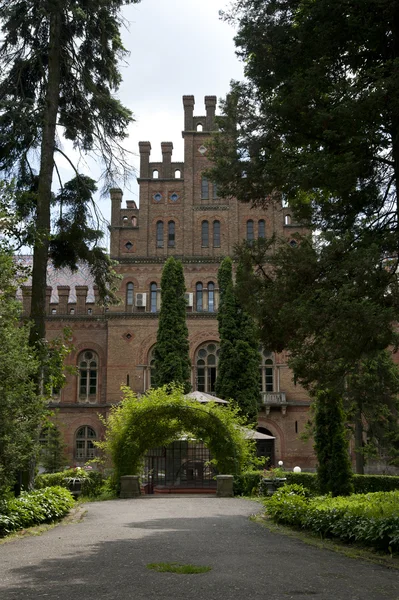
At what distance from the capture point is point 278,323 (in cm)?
1085

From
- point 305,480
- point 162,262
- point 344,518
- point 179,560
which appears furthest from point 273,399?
point 179,560

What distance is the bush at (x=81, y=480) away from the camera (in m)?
20.0

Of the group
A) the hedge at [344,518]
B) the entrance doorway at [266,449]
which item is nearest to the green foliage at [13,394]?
the hedge at [344,518]

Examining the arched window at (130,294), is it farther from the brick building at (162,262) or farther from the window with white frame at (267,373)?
the window with white frame at (267,373)

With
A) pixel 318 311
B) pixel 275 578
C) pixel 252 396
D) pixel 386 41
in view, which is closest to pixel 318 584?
pixel 275 578

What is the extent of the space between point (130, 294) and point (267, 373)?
8883mm

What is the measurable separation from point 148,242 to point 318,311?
27064 millimetres

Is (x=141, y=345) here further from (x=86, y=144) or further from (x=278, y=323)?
(x=278, y=323)

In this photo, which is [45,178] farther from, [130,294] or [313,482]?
[130,294]

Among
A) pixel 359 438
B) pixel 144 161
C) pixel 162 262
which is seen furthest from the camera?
pixel 144 161

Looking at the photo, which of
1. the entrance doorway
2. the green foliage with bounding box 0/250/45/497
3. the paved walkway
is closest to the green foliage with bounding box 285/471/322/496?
the paved walkway

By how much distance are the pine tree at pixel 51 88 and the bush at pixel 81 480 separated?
7.52m

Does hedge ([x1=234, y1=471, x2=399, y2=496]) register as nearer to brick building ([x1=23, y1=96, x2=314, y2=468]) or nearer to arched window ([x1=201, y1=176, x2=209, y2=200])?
brick building ([x1=23, y1=96, x2=314, y2=468])

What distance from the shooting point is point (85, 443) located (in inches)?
1430
